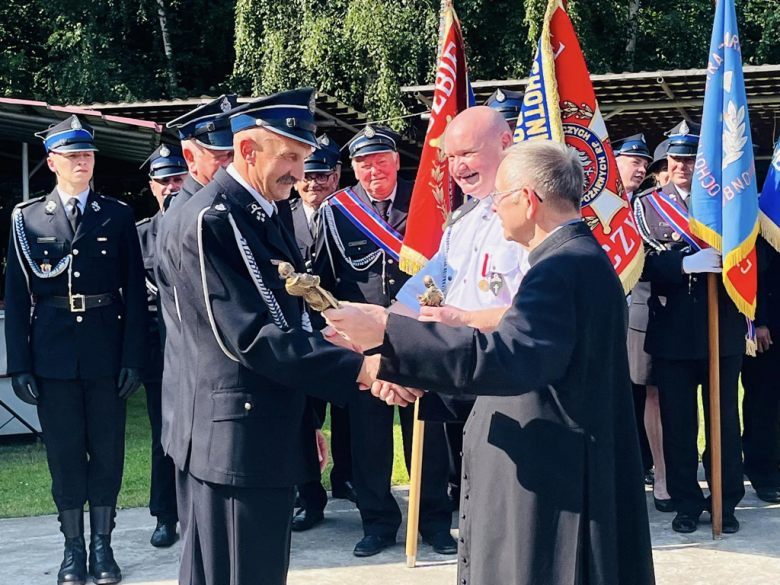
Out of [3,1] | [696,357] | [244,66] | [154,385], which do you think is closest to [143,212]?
[244,66]

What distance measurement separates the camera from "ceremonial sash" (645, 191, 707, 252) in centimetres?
577

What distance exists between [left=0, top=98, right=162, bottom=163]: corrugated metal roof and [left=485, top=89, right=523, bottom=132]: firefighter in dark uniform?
426 centimetres

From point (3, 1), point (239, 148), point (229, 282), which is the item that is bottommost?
point (229, 282)

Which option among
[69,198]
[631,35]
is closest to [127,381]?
[69,198]

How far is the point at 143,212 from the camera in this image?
1708 centimetres

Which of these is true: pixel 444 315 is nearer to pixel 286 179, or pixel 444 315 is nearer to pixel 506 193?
pixel 506 193

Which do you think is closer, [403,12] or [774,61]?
[403,12]

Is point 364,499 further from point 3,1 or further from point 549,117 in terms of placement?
point 3,1

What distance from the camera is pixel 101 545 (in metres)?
4.95

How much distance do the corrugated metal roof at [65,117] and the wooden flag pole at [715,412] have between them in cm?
533

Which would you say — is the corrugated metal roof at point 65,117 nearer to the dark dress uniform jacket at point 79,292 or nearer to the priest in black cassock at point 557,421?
the dark dress uniform jacket at point 79,292

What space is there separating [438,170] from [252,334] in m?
2.82

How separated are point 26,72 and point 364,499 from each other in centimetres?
1747

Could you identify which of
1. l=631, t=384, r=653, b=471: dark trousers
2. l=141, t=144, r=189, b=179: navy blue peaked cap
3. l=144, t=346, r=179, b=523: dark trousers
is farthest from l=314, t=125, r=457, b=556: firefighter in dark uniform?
l=631, t=384, r=653, b=471: dark trousers
